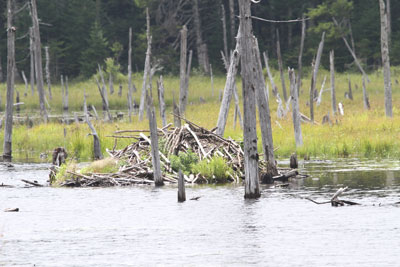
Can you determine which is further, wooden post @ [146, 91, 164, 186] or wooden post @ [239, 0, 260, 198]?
wooden post @ [146, 91, 164, 186]

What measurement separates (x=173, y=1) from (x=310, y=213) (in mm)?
61496

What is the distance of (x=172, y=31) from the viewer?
7706 centimetres

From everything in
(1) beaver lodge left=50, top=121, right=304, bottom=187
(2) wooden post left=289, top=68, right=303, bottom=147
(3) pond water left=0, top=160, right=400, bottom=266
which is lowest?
(3) pond water left=0, top=160, right=400, bottom=266

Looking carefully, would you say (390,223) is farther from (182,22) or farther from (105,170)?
(182,22)

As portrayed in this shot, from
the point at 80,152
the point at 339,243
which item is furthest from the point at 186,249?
the point at 80,152

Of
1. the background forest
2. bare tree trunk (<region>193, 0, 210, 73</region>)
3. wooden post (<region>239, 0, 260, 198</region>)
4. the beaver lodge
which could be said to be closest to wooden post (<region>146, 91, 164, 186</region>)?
the beaver lodge

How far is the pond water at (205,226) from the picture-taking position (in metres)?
15.2

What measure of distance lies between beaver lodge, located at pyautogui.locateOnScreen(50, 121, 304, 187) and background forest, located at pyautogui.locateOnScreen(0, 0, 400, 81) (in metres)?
44.1

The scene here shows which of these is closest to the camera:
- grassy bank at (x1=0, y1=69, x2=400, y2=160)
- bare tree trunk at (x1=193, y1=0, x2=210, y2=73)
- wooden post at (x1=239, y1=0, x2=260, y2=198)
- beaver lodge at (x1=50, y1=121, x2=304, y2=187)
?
wooden post at (x1=239, y1=0, x2=260, y2=198)

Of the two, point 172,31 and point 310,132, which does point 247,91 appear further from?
point 172,31

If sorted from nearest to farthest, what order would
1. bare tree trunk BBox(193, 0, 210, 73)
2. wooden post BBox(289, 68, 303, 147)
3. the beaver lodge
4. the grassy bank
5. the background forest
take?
the beaver lodge < wooden post BBox(289, 68, 303, 147) < the grassy bank < the background forest < bare tree trunk BBox(193, 0, 210, 73)

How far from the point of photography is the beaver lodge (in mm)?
24594

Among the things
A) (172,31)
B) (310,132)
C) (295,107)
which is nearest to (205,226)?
(295,107)

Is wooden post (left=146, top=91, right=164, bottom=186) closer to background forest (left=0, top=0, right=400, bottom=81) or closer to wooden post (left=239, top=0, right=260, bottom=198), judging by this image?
wooden post (left=239, top=0, right=260, bottom=198)
